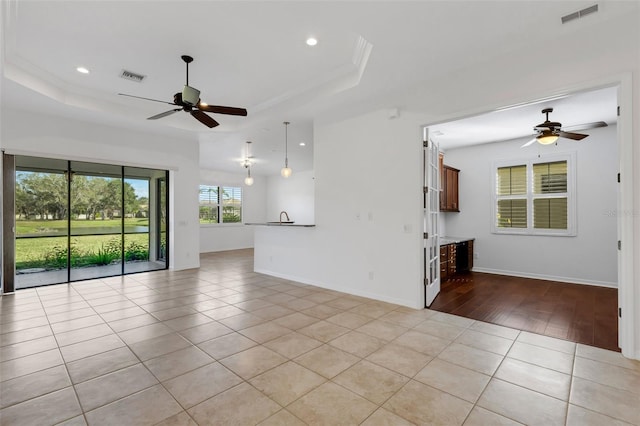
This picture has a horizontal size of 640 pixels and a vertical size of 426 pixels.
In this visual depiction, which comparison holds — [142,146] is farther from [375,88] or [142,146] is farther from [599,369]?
[599,369]

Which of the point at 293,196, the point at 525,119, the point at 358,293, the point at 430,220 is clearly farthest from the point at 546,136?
the point at 293,196

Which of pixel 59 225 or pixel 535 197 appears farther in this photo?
pixel 535 197

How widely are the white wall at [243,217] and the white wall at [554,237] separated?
283 inches

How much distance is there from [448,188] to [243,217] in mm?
7491

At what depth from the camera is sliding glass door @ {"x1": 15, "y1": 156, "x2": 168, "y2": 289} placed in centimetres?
523

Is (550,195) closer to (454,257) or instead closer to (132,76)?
(454,257)

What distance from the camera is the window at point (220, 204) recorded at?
33.3ft

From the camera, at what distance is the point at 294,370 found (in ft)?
7.89

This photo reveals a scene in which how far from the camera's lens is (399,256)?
4.09 meters

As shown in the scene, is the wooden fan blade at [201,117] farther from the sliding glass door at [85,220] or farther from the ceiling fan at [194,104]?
the sliding glass door at [85,220]

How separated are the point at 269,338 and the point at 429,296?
2.30 metres

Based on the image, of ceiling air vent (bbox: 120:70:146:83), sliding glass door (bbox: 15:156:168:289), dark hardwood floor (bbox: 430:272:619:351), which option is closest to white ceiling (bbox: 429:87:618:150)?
dark hardwood floor (bbox: 430:272:619:351)

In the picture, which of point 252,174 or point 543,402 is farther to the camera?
point 252,174

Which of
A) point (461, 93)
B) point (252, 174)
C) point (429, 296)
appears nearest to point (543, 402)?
point (429, 296)
